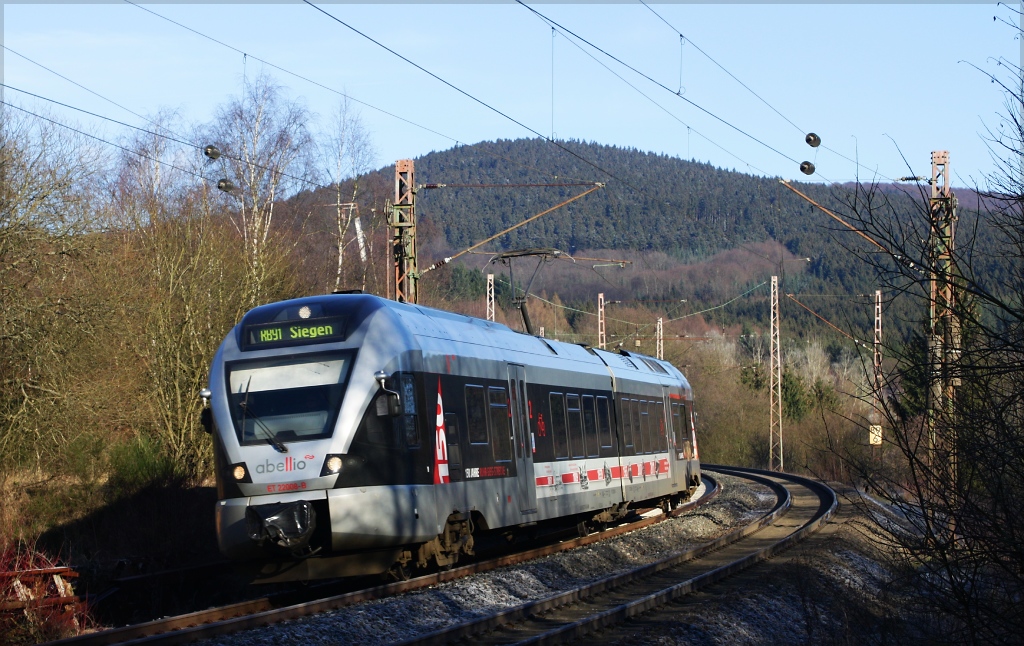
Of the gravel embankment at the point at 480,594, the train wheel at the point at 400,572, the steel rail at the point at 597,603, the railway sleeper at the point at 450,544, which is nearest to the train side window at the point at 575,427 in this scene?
the gravel embankment at the point at 480,594

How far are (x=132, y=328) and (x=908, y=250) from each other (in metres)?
16.9

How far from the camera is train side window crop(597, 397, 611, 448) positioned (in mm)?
19000

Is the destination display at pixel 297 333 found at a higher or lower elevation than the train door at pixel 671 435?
higher

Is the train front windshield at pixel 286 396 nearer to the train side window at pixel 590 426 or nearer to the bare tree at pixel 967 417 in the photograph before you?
the bare tree at pixel 967 417

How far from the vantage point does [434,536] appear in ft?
41.1

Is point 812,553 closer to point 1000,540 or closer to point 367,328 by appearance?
point 367,328

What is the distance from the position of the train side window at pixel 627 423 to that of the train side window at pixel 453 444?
7425 mm

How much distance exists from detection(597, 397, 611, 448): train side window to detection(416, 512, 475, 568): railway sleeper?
5615 mm

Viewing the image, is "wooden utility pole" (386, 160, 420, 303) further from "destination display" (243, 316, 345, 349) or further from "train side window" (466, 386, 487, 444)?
"destination display" (243, 316, 345, 349)

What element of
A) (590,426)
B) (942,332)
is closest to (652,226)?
(590,426)

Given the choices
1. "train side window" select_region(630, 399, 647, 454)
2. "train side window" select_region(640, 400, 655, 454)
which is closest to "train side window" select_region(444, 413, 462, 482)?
"train side window" select_region(630, 399, 647, 454)

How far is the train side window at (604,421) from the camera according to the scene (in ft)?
62.3

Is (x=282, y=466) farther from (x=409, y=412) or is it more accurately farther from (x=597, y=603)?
(x=597, y=603)

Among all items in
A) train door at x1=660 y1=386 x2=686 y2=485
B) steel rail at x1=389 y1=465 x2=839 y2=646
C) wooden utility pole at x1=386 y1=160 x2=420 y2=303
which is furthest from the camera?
train door at x1=660 y1=386 x2=686 y2=485
